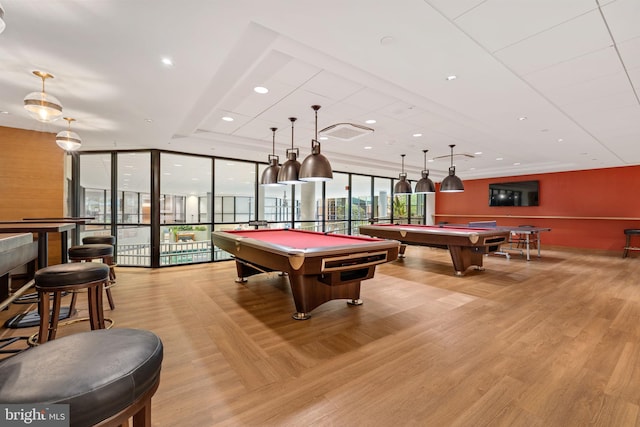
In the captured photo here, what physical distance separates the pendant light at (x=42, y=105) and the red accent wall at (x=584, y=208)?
12.4 m

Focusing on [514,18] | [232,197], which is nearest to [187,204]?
[232,197]

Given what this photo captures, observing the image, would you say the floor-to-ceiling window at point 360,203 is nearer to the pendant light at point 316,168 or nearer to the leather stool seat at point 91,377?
the pendant light at point 316,168

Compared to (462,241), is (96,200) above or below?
above

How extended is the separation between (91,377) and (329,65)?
286 cm

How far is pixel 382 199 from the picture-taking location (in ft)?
42.2

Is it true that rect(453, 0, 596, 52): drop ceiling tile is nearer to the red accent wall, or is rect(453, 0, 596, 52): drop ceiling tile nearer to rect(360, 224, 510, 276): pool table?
rect(360, 224, 510, 276): pool table

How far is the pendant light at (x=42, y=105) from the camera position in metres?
2.70

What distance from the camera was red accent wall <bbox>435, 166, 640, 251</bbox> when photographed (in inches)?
322

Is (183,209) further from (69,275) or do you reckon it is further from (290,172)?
(69,275)

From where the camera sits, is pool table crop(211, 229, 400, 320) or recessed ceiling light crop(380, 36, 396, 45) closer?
recessed ceiling light crop(380, 36, 396, 45)

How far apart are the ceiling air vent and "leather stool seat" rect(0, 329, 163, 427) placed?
13.5 ft

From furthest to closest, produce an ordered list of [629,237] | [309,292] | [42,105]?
[629,237]
[309,292]
[42,105]

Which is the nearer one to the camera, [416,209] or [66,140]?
[66,140]

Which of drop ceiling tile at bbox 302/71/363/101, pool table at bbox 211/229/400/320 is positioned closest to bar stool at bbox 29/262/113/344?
pool table at bbox 211/229/400/320
